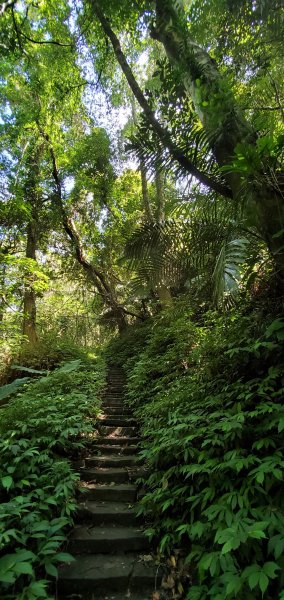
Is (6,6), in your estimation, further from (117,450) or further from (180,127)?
(117,450)

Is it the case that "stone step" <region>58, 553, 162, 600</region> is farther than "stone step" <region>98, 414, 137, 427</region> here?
No

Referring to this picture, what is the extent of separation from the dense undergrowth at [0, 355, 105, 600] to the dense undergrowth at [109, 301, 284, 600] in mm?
894

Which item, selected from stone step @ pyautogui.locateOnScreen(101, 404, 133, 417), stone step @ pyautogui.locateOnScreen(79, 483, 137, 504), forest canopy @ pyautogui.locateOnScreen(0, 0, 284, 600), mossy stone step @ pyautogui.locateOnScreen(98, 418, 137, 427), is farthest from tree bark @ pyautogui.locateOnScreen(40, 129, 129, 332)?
stone step @ pyautogui.locateOnScreen(79, 483, 137, 504)

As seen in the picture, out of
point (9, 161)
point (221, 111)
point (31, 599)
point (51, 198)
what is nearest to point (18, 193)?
point (9, 161)

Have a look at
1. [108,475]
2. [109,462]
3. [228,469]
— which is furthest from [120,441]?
[228,469]

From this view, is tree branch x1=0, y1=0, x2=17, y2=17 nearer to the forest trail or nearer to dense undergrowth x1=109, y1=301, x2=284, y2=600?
dense undergrowth x1=109, y1=301, x2=284, y2=600

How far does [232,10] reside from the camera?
462cm

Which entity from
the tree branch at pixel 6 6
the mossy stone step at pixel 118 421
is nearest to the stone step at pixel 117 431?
the mossy stone step at pixel 118 421

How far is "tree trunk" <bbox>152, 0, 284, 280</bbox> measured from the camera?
2.95 metres

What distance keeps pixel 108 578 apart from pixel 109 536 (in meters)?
0.48

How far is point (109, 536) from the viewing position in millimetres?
3301

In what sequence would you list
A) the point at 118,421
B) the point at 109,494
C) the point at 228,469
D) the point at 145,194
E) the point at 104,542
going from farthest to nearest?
the point at 145,194 < the point at 118,421 < the point at 109,494 < the point at 104,542 < the point at 228,469

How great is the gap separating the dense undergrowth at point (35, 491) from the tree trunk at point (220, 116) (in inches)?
115

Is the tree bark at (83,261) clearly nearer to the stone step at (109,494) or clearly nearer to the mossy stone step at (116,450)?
the mossy stone step at (116,450)
